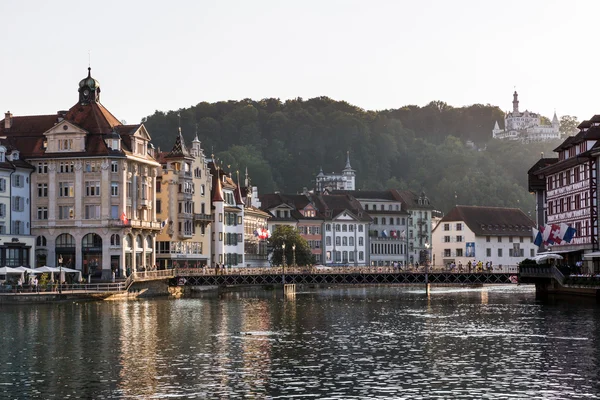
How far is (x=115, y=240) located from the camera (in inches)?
5162

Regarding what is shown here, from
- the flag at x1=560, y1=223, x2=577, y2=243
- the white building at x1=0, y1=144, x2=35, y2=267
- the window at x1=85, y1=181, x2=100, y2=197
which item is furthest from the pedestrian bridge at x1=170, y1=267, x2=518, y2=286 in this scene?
the white building at x1=0, y1=144, x2=35, y2=267

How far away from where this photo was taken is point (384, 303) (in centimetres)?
11406

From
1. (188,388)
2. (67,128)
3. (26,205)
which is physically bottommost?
(188,388)

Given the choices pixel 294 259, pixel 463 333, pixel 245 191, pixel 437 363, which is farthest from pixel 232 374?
pixel 245 191

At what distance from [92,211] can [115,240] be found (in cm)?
429

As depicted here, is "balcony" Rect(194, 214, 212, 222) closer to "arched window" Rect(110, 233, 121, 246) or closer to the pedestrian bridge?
the pedestrian bridge

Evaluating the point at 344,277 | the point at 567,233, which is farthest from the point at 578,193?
the point at 344,277

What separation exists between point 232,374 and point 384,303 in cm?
6362

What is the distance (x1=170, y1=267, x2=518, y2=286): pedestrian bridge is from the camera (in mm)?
121688

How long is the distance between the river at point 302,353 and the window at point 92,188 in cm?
3257

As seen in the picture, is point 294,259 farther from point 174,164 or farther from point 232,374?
point 232,374

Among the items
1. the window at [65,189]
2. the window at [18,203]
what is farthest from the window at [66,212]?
the window at [18,203]

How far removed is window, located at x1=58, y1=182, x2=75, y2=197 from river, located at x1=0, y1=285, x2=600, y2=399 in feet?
108

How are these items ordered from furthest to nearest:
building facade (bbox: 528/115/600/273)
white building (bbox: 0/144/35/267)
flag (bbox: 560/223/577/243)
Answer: white building (bbox: 0/144/35/267)
building facade (bbox: 528/115/600/273)
flag (bbox: 560/223/577/243)
